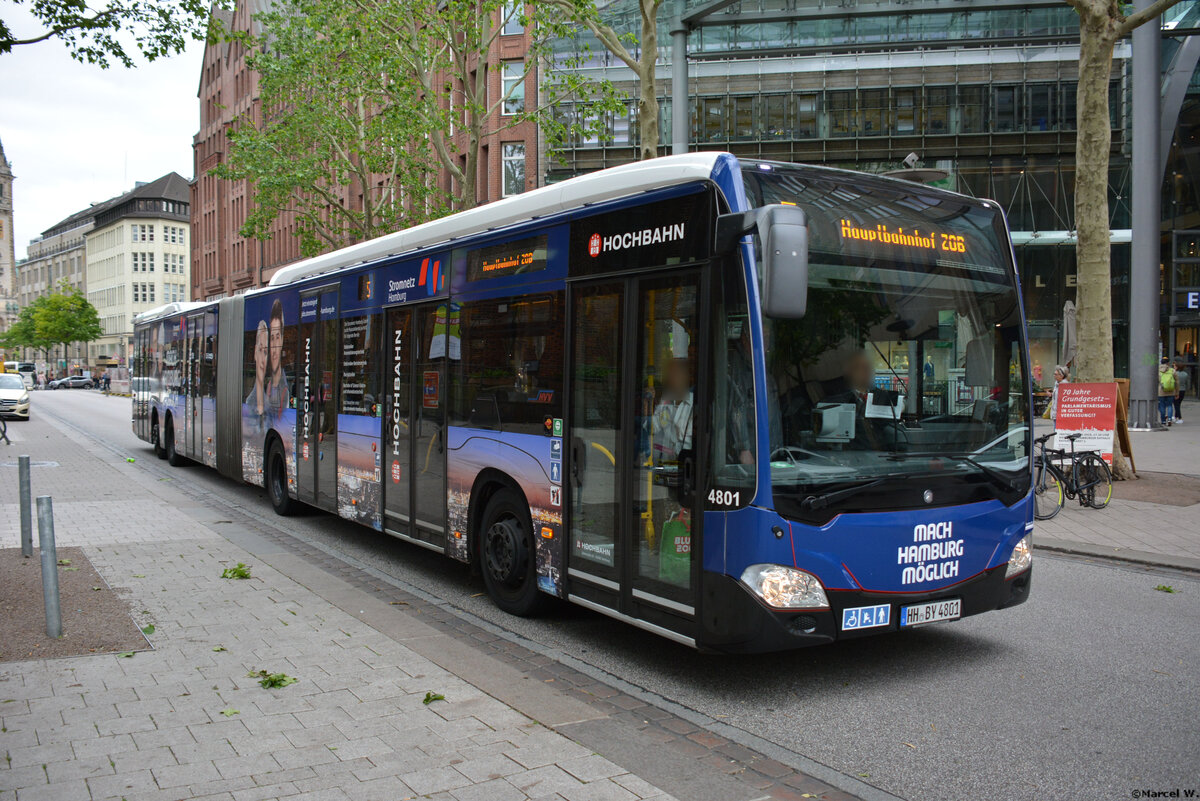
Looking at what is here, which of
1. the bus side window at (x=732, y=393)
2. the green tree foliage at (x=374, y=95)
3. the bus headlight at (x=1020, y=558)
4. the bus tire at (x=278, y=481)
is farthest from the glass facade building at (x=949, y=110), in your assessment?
the bus side window at (x=732, y=393)

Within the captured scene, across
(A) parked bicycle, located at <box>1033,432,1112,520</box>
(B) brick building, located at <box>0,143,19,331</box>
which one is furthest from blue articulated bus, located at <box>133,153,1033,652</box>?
(B) brick building, located at <box>0,143,19,331</box>

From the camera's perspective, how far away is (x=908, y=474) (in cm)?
544

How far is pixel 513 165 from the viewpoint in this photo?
145ft

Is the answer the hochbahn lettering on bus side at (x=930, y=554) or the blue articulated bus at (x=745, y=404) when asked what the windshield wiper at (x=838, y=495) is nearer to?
the blue articulated bus at (x=745, y=404)

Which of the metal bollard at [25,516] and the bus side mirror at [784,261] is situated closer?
the bus side mirror at [784,261]

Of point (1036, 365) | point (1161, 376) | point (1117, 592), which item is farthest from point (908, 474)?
point (1036, 365)

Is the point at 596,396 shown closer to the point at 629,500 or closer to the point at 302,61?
the point at 629,500

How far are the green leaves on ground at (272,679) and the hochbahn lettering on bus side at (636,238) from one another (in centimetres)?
314

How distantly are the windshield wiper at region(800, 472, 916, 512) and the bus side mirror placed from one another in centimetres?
95

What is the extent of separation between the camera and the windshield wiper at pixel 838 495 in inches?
202

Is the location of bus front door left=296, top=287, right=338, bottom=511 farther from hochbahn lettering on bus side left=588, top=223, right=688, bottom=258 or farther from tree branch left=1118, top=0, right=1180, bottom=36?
tree branch left=1118, top=0, right=1180, bottom=36

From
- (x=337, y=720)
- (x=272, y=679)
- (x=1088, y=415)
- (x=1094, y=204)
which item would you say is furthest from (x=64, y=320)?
(x=337, y=720)

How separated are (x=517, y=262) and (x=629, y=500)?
2.24 meters

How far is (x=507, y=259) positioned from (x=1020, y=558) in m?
4.05
